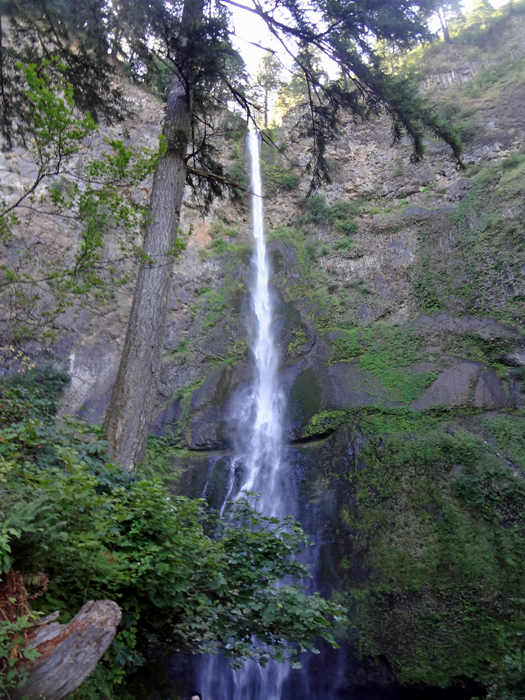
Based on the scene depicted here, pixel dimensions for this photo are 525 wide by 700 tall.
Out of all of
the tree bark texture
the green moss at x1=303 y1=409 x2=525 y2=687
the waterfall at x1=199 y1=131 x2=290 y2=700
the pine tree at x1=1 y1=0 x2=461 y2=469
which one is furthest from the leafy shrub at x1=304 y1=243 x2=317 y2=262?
the tree bark texture

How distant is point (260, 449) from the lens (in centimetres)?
1134

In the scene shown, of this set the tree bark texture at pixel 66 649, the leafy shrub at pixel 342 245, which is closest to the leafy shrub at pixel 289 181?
the leafy shrub at pixel 342 245

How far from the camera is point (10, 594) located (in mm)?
2412

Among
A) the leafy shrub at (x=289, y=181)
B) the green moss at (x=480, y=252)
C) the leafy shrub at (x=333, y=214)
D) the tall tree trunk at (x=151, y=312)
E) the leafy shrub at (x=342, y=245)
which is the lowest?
the tall tree trunk at (x=151, y=312)

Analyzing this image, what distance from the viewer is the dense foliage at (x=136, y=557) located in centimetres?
276

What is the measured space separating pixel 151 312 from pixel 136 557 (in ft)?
9.44

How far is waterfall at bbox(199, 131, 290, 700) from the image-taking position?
7621 mm

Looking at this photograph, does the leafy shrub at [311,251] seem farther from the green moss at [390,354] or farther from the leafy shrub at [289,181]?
the green moss at [390,354]

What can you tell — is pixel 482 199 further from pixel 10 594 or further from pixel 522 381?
pixel 10 594

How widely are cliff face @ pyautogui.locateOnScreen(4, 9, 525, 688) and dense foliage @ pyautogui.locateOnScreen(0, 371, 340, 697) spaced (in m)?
4.89

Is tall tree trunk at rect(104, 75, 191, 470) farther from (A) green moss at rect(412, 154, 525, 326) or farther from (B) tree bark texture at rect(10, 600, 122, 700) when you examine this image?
(A) green moss at rect(412, 154, 525, 326)

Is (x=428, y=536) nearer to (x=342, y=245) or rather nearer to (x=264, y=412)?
(x=264, y=412)

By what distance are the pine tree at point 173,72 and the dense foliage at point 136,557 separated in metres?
1.14

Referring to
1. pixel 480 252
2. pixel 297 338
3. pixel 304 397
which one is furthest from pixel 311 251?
pixel 304 397
